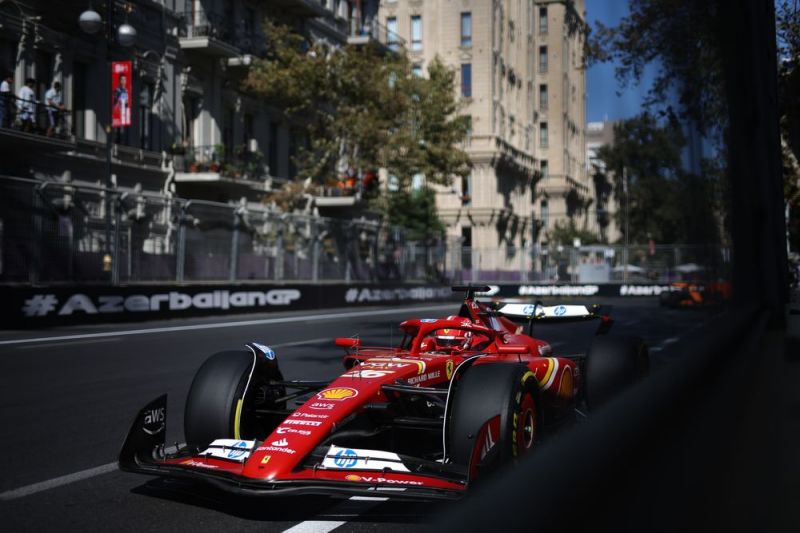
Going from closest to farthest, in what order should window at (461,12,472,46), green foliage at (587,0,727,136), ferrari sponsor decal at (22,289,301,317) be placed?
1. green foliage at (587,0,727,136)
2. window at (461,12,472,46)
3. ferrari sponsor decal at (22,289,301,317)

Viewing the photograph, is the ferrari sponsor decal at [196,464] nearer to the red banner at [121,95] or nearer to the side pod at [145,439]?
the side pod at [145,439]

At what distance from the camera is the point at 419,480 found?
12.0 feet

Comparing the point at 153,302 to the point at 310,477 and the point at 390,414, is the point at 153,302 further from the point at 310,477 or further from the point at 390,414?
the point at 310,477

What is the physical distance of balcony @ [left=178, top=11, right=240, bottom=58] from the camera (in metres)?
26.8

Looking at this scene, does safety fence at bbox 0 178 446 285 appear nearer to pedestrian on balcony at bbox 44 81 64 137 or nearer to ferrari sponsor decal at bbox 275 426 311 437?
pedestrian on balcony at bbox 44 81 64 137

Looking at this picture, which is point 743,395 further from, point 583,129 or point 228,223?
point 228,223

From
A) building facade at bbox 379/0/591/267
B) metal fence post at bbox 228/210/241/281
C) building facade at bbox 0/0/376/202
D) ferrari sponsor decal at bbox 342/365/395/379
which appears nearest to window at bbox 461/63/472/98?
building facade at bbox 379/0/591/267

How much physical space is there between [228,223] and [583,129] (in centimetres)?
1790

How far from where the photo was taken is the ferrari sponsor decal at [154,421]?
4195 mm

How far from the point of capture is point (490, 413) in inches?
160

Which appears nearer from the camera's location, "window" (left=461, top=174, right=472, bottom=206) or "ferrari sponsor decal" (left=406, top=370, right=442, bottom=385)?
"ferrari sponsor decal" (left=406, top=370, right=442, bottom=385)

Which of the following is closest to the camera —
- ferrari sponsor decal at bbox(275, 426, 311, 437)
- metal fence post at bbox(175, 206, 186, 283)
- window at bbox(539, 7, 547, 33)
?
window at bbox(539, 7, 547, 33)

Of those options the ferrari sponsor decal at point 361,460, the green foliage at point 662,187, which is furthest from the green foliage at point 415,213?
the ferrari sponsor decal at point 361,460

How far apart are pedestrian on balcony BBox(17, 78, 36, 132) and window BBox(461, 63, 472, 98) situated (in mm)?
17352
